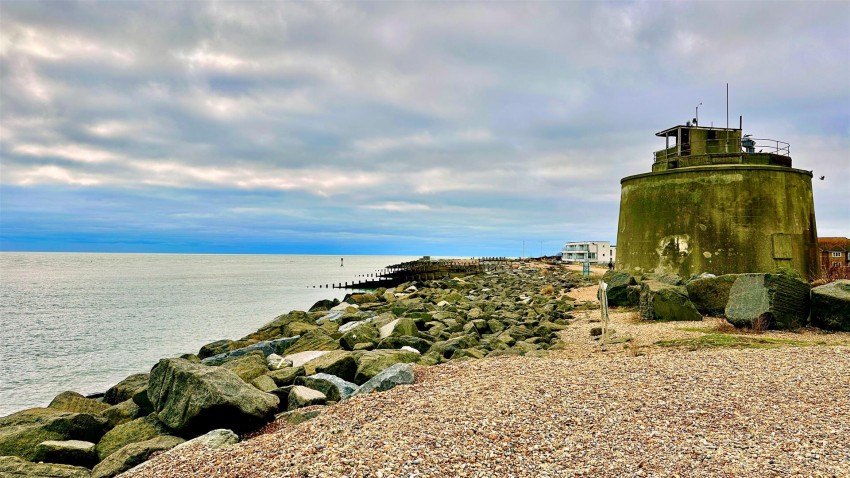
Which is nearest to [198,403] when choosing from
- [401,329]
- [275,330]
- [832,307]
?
[401,329]

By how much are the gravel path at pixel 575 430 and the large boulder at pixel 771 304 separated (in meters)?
3.52

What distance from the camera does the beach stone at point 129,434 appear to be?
621cm

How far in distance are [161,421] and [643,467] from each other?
5.66 meters

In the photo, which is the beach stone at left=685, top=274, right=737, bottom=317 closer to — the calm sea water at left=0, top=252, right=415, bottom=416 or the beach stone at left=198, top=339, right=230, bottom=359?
the beach stone at left=198, top=339, right=230, bottom=359

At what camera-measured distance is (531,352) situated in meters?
8.67

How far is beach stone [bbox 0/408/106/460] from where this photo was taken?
20.3ft

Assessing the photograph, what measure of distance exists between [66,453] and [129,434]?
654mm

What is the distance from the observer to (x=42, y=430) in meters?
6.46

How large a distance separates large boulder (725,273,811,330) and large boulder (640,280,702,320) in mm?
A: 1377

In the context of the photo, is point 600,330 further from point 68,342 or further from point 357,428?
point 68,342

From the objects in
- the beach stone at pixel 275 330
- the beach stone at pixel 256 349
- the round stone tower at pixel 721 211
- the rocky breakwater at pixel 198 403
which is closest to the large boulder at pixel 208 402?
the rocky breakwater at pixel 198 403

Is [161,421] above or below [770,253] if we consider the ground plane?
below

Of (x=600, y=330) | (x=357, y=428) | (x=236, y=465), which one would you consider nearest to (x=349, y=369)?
(x=357, y=428)

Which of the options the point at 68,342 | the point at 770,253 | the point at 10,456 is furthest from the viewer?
the point at 68,342
